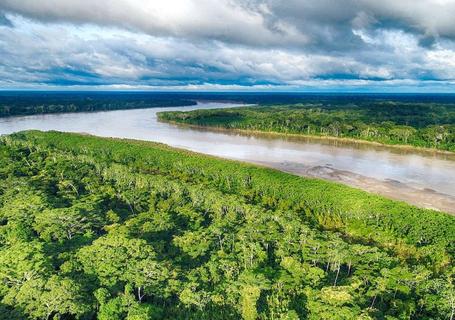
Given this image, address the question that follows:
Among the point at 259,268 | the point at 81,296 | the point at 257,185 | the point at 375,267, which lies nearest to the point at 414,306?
the point at 375,267

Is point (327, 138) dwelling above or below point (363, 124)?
below

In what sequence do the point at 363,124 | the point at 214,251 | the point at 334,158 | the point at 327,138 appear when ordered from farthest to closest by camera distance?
1. the point at 363,124
2. the point at 327,138
3. the point at 334,158
4. the point at 214,251

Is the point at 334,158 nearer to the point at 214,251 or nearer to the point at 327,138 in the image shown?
the point at 327,138

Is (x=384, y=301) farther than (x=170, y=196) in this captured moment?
No

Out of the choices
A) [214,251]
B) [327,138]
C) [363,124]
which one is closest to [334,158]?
[327,138]

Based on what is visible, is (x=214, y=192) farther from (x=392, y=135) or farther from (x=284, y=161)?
(x=392, y=135)

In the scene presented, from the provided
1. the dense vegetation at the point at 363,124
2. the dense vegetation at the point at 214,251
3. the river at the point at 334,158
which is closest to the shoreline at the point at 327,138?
the dense vegetation at the point at 363,124
